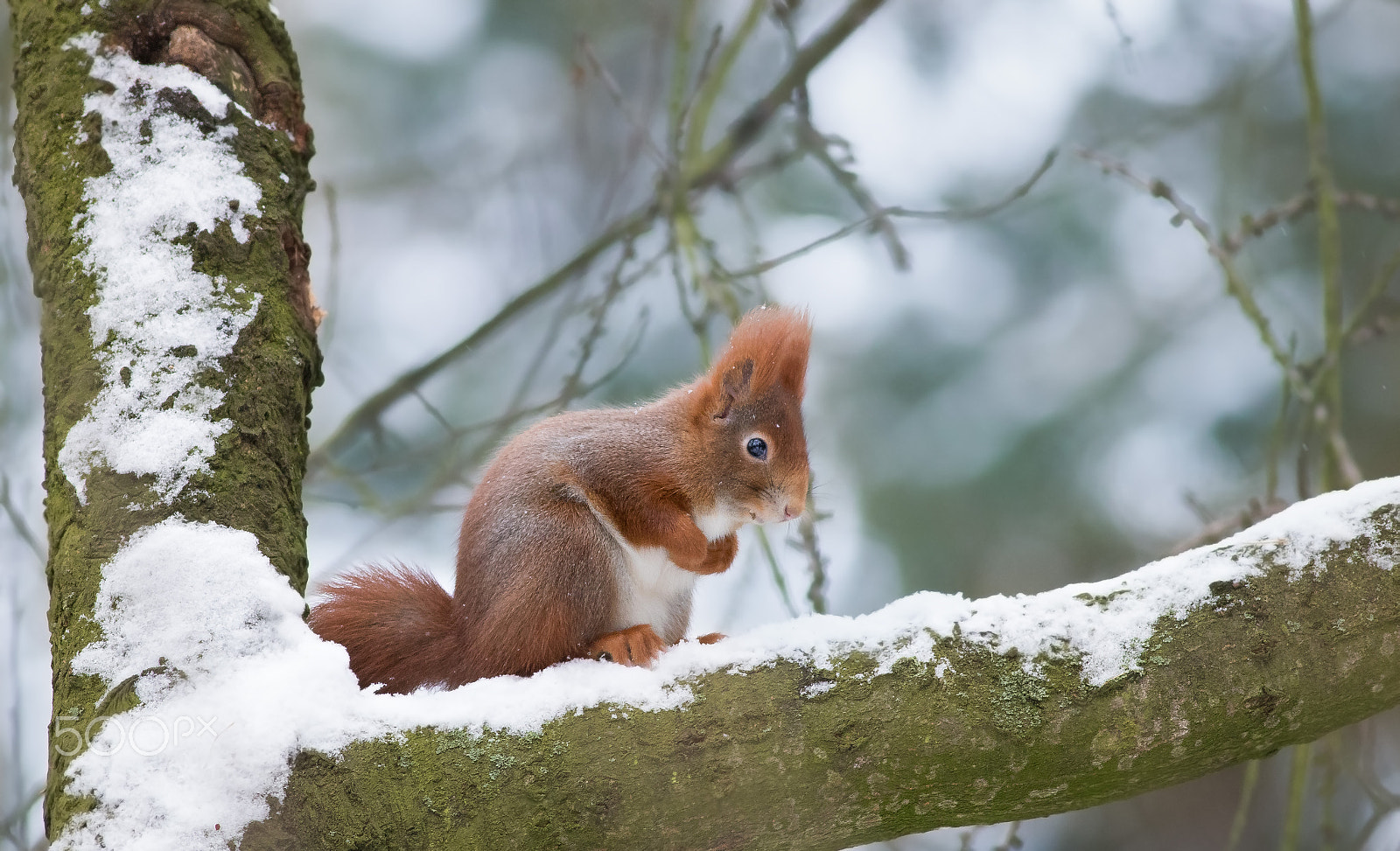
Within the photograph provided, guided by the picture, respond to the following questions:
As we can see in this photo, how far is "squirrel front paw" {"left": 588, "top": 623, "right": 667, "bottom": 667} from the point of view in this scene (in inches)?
62.9

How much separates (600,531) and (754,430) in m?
0.34

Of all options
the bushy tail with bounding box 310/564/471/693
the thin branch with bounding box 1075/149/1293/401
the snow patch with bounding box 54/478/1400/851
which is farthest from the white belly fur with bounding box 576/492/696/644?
the thin branch with bounding box 1075/149/1293/401

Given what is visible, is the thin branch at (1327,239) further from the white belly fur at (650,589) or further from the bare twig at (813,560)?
the white belly fur at (650,589)

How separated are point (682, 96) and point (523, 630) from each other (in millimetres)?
1185

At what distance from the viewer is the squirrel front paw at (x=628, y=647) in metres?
1.60

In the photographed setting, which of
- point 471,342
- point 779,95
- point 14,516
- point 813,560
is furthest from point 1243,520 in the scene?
point 14,516

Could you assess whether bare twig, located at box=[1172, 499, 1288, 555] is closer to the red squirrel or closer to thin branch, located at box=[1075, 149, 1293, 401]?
thin branch, located at box=[1075, 149, 1293, 401]

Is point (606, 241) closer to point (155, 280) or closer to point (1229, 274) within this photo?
point (155, 280)

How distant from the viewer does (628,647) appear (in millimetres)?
1616

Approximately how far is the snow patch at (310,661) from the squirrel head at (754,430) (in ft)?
2.11

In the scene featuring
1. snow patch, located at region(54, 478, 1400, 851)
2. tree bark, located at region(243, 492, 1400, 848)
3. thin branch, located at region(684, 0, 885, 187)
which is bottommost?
tree bark, located at region(243, 492, 1400, 848)

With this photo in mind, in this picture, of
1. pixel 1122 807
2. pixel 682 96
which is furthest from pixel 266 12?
pixel 1122 807

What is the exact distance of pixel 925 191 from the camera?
3676 millimetres

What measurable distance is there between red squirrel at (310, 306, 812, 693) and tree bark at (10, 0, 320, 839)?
0.29 m
